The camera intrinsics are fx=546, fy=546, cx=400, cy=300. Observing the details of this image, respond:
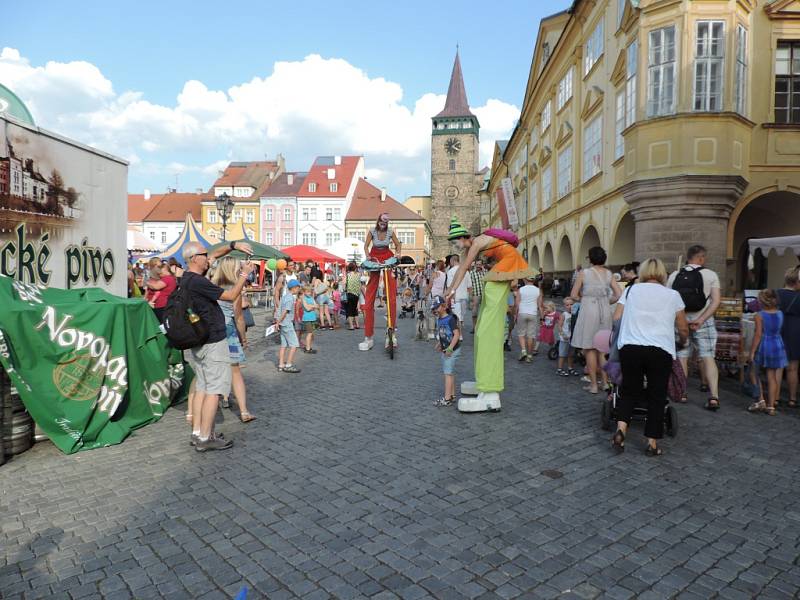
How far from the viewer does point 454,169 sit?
85.8m

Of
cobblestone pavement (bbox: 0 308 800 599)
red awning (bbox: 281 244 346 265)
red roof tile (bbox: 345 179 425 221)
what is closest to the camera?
cobblestone pavement (bbox: 0 308 800 599)

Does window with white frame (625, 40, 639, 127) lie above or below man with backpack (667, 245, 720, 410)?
above

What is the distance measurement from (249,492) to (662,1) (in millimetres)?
14724

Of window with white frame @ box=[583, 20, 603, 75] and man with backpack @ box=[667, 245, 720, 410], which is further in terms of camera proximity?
window with white frame @ box=[583, 20, 603, 75]

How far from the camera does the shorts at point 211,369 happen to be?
193 inches

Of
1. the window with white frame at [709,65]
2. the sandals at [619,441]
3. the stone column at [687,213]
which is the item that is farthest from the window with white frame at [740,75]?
the sandals at [619,441]

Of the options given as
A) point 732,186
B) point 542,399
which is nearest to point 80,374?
point 542,399

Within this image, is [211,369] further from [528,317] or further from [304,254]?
[304,254]

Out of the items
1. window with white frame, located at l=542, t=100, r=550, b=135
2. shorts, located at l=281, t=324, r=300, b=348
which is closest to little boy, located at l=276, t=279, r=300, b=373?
shorts, located at l=281, t=324, r=300, b=348

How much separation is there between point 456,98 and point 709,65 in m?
78.8

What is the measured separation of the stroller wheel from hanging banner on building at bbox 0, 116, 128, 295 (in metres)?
6.65

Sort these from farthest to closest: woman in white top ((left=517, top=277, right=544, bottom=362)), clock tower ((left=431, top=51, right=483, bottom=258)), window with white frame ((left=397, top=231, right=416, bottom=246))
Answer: clock tower ((left=431, top=51, right=483, bottom=258)), window with white frame ((left=397, top=231, right=416, bottom=246)), woman in white top ((left=517, top=277, right=544, bottom=362))

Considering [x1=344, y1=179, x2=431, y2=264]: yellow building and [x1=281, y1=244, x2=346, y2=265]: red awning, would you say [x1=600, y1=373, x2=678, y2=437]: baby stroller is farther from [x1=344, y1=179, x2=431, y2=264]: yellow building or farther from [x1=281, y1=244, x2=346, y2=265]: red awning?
[x1=344, y1=179, x2=431, y2=264]: yellow building

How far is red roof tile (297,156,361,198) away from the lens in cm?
6894
